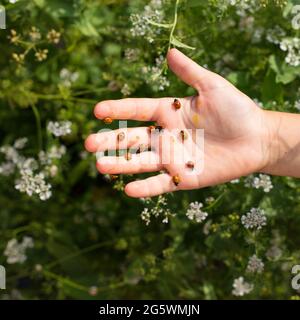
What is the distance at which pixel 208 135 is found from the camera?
1849mm

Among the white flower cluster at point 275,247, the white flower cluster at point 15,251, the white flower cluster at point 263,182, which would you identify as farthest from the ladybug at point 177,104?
the white flower cluster at point 15,251

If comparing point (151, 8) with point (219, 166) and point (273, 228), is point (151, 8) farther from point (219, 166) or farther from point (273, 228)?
point (273, 228)

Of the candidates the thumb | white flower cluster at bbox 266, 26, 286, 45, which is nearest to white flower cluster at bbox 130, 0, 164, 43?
the thumb

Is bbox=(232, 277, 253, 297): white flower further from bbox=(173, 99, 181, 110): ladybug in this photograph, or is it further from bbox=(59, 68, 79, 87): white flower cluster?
bbox=(59, 68, 79, 87): white flower cluster

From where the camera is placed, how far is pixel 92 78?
2.57 metres

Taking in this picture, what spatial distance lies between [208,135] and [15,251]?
43.9 inches

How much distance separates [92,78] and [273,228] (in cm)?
109

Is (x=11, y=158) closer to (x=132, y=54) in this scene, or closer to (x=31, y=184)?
(x=31, y=184)

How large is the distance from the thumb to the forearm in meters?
0.27

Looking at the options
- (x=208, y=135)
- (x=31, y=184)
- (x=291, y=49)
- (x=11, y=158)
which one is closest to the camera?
(x=208, y=135)

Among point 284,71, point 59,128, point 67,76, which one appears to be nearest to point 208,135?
point 284,71

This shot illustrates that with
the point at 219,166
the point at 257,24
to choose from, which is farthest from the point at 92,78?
the point at 219,166

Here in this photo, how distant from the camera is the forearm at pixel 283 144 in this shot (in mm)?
1872

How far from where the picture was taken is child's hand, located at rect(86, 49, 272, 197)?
5.73 ft
